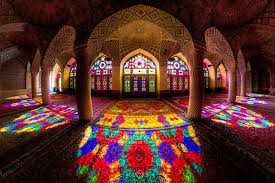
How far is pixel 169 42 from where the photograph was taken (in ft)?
22.5

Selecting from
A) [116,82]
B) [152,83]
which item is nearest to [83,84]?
[116,82]

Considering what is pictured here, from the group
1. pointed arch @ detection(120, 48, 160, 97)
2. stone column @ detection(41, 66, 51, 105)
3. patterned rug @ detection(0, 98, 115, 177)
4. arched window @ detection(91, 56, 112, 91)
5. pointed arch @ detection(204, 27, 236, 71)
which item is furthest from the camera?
arched window @ detection(91, 56, 112, 91)

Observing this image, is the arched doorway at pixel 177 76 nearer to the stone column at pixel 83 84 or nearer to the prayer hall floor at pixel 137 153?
the prayer hall floor at pixel 137 153

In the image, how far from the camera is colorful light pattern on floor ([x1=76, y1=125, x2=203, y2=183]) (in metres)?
1.17

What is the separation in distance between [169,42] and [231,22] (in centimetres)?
332

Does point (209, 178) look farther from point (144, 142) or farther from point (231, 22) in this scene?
point (231, 22)

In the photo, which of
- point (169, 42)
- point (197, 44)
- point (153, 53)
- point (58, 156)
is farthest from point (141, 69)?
point (58, 156)

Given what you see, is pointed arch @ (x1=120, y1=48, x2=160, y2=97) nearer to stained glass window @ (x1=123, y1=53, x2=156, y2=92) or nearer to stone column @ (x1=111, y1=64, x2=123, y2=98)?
stained glass window @ (x1=123, y1=53, x2=156, y2=92)

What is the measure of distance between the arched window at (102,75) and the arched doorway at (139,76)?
1482 millimetres

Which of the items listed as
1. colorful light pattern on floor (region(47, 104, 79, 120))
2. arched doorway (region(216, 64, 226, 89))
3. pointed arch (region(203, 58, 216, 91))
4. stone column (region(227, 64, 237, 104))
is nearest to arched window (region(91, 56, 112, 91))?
colorful light pattern on floor (region(47, 104, 79, 120))

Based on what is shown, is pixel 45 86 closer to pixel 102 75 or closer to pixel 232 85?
pixel 102 75

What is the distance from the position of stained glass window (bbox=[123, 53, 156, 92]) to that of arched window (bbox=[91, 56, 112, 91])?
5.07ft

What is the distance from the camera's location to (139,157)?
149 centimetres

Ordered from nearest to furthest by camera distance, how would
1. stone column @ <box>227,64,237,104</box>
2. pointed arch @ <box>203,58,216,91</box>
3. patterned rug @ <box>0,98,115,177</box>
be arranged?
patterned rug @ <box>0,98,115,177</box> → stone column @ <box>227,64,237,104</box> → pointed arch @ <box>203,58,216,91</box>
